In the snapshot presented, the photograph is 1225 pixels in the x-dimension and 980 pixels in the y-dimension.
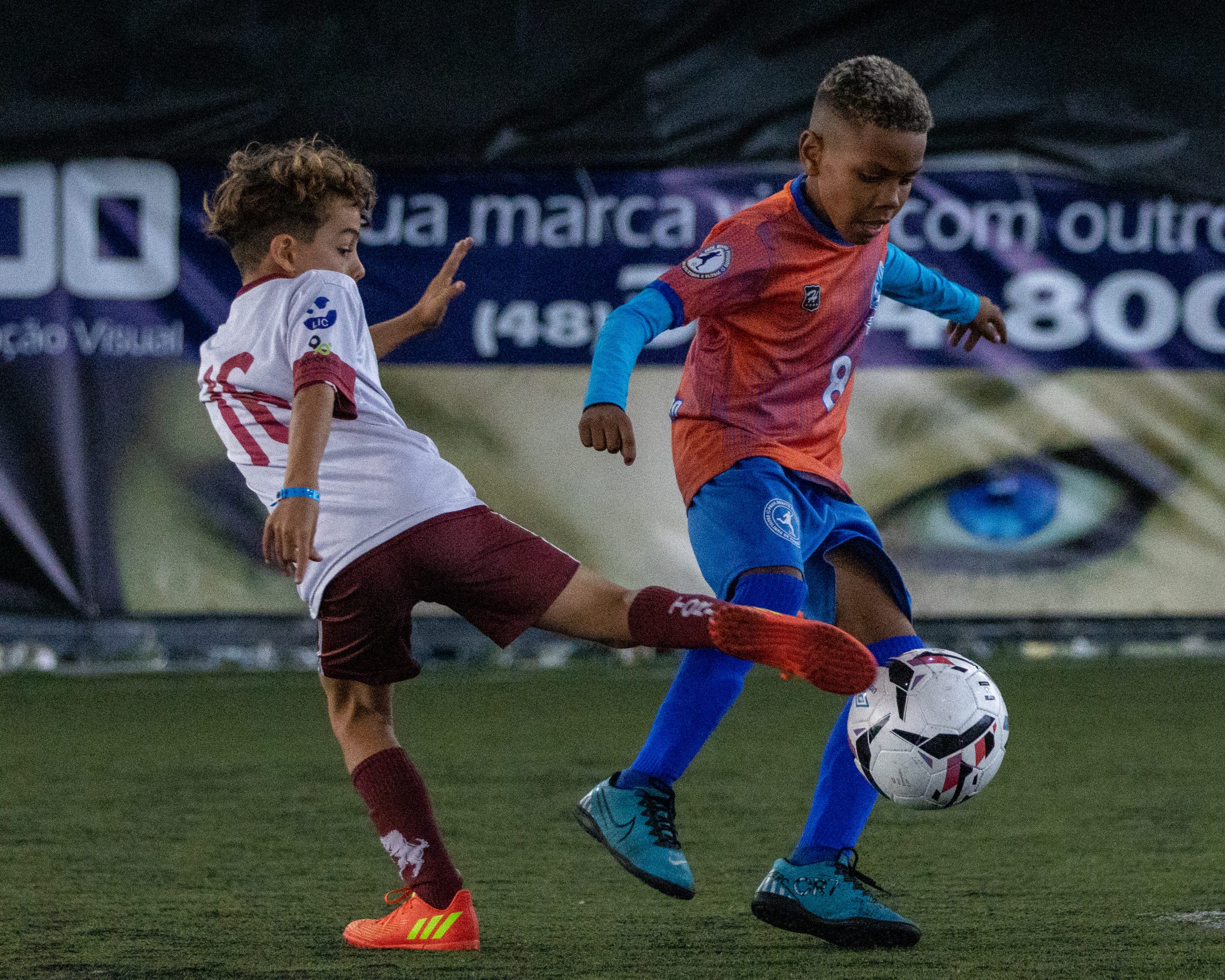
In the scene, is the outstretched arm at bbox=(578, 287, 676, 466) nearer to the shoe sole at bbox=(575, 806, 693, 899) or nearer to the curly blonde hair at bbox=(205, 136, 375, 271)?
the curly blonde hair at bbox=(205, 136, 375, 271)

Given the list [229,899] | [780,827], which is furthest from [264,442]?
[780,827]

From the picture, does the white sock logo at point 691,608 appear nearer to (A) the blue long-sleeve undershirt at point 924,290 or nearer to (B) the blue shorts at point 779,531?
(B) the blue shorts at point 779,531

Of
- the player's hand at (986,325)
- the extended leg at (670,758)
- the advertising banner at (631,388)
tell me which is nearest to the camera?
the extended leg at (670,758)

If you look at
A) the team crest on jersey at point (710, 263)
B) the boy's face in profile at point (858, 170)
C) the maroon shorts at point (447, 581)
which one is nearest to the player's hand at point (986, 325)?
the boy's face in profile at point (858, 170)

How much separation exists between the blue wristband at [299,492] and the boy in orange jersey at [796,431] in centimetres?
50

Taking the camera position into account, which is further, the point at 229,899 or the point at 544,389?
the point at 544,389

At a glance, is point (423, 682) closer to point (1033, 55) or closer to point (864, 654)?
point (1033, 55)

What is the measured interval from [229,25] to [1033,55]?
312 centimetres

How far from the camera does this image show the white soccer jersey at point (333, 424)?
269cm

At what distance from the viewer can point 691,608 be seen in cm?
270

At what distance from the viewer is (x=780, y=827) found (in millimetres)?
3832

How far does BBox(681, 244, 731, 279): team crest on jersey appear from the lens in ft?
9.59

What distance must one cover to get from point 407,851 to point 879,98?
1.50m

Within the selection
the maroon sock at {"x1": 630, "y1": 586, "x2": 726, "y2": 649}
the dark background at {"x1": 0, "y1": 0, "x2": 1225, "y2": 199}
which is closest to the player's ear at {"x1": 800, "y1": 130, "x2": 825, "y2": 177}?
the maroon sock at {"x1": 630, "y1": 586, "x2": 726, "y2": 649}
